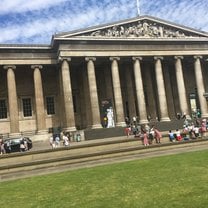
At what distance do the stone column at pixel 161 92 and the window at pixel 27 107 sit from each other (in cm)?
1813

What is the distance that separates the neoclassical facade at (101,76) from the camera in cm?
4706

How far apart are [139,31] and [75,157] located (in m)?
32.4

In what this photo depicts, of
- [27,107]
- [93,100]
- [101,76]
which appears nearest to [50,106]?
[27,107]

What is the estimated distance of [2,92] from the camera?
51281 mm

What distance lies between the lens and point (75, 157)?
21719mm

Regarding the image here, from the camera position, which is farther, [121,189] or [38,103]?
[38,103]

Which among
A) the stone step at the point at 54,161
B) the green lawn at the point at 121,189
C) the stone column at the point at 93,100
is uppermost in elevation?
the stone column at the point at 93,100

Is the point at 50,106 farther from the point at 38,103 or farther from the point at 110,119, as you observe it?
the point at 110,119

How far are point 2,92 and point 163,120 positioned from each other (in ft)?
73.3

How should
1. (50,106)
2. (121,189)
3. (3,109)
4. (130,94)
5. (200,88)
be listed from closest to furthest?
(121,189)
(3,109)
(130,94)
(200,88)
(50,106)

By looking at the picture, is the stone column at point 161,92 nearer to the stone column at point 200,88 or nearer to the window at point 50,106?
the stone column at point 200,88

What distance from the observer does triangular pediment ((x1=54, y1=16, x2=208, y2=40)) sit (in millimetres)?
47844

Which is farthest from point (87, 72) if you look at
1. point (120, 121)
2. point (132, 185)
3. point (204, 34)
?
point (132, 185)

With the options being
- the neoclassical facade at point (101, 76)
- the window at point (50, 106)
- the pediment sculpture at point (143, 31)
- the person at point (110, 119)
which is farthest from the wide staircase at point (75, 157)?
the window at point (50, 106)
